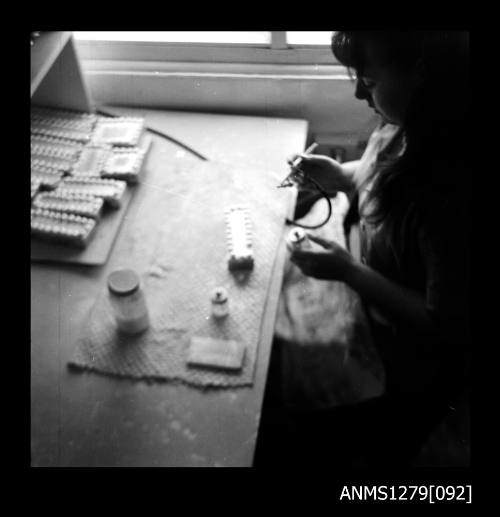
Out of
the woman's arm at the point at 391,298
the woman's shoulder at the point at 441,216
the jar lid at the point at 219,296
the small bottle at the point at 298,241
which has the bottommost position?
the woman's arm at the point at 391,298

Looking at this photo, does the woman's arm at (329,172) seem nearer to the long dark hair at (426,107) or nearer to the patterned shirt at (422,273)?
the patterned shirt at (422,273)

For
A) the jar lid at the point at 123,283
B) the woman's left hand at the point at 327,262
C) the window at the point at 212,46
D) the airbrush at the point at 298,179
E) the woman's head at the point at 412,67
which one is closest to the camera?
the woman's head at the point at 412,67

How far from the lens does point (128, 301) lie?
1102 mm

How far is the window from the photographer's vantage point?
66.0 inches

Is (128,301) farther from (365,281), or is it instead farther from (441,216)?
(441,216)

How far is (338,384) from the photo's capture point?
47.1 inches

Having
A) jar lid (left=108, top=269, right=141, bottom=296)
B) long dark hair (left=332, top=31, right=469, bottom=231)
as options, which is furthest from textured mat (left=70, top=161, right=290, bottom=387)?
long dark hair (left=332, top=31, right=469, bottom=231)

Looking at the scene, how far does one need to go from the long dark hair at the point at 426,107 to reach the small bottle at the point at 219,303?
0.41m

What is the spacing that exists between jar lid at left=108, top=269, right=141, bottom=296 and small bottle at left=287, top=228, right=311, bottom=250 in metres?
0.40

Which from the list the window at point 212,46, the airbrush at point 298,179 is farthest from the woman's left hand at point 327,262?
the window at point 212,46

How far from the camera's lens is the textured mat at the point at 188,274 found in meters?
1.10

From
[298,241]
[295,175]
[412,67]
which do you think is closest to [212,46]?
[295,175]

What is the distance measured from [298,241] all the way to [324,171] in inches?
10.9

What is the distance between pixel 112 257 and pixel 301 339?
52 centimetres
